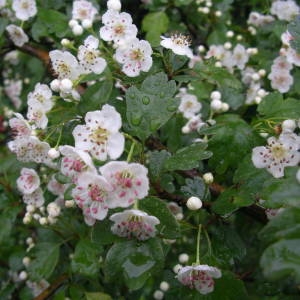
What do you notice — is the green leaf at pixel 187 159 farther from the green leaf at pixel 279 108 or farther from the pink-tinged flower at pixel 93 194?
the green leaf at pixel 279 108

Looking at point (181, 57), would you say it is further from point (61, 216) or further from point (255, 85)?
point (61, 216)

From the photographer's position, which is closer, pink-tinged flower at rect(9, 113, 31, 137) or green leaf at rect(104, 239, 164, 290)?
green leaf at rect(104, 239, 164, 290)

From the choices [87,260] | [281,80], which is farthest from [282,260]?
[281,80]

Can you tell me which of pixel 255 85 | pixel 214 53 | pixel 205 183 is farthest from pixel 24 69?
pixel 205 183

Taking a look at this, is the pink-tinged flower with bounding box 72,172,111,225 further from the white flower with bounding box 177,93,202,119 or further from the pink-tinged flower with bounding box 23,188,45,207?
the white flower with bounding box 177,93,202,119

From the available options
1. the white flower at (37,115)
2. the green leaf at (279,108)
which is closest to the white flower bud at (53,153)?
the white flower at (37,115)

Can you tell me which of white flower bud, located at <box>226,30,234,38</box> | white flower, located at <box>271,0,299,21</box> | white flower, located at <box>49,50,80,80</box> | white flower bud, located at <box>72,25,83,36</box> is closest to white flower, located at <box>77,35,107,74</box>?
white flower, located at <box>49,50,80,80</box>
